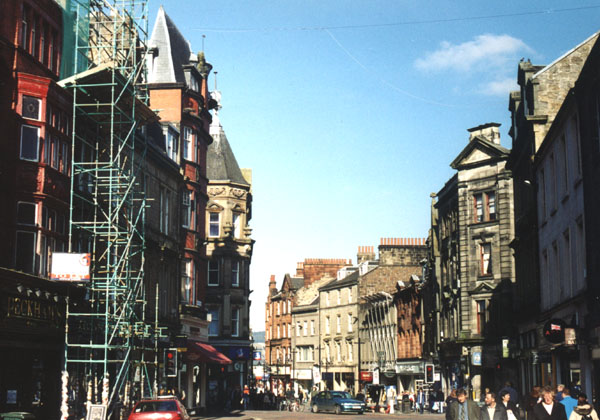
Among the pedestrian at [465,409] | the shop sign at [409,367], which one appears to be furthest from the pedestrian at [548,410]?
the shop sign at [409,367]

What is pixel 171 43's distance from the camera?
167ft

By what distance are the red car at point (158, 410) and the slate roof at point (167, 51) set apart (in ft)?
81.7

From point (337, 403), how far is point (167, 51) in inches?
927

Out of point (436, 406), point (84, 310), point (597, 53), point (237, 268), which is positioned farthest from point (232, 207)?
point (597, 53)

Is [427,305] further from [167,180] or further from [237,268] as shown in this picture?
[167,180]

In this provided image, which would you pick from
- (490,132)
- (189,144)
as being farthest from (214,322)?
(490,132)

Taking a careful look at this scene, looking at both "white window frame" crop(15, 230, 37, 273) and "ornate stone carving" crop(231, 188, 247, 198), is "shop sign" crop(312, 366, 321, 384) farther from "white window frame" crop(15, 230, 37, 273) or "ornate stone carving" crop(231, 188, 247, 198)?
"white window frame" crop(15, 230, 37, 273)

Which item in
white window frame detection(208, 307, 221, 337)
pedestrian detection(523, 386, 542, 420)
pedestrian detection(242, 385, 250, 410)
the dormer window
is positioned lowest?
pedestrian detection(242, 385, 250, 410)

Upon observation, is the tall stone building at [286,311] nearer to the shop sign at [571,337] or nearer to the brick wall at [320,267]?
the brick wall at [320,267]

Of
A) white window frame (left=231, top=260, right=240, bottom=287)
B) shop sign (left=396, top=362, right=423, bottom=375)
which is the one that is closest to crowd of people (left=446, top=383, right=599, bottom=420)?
white window frame (left=231, top=260, right=240, bottom=287)

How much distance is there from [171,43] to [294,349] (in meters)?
65.6

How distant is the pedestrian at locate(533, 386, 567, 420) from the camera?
15930 mm

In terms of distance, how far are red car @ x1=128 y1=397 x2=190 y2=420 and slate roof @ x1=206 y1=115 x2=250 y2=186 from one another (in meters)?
39.5

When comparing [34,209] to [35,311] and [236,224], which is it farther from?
[236,224]
